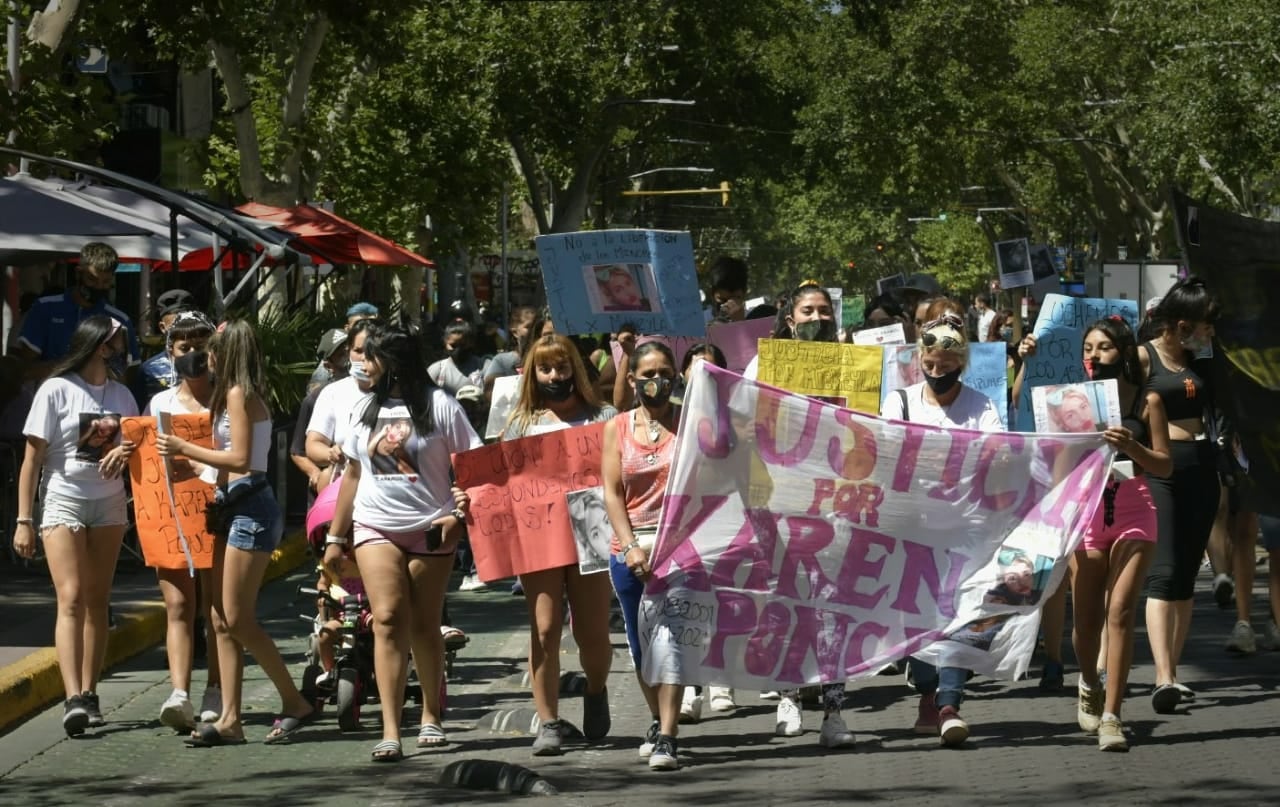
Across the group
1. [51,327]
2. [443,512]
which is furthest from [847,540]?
[51,327]

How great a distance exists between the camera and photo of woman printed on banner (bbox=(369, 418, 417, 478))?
7914 mm

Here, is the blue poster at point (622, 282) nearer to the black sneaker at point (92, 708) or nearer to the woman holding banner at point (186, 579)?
the woman holding banner at point (186, 579)

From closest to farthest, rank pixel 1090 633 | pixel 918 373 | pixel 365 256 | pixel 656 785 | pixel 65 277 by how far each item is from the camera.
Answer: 1. pixel 656 785
2. pixel 1090 633
3. pixel 918 373
4. pixel 365 256
5. pixel 65 277

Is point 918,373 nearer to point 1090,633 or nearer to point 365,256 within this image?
point 1090,633

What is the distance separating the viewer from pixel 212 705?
8.52 metres

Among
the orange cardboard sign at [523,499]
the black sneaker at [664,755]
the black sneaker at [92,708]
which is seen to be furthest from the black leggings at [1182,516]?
the black sneaker at [92,708]

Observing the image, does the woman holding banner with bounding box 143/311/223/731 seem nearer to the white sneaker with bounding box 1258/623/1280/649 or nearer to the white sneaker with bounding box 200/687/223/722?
the white sneaker with bounding box 200/687/223/722


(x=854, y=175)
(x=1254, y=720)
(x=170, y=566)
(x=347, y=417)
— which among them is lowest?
(x=1254, y=720)

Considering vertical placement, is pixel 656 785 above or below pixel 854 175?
below

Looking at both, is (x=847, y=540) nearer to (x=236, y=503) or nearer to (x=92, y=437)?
(x=236, y=503)

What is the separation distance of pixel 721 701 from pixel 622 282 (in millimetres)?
2762

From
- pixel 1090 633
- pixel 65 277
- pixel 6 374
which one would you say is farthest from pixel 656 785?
pixel 65 277

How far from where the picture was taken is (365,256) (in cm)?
1988

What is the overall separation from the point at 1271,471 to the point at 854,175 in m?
39.9
